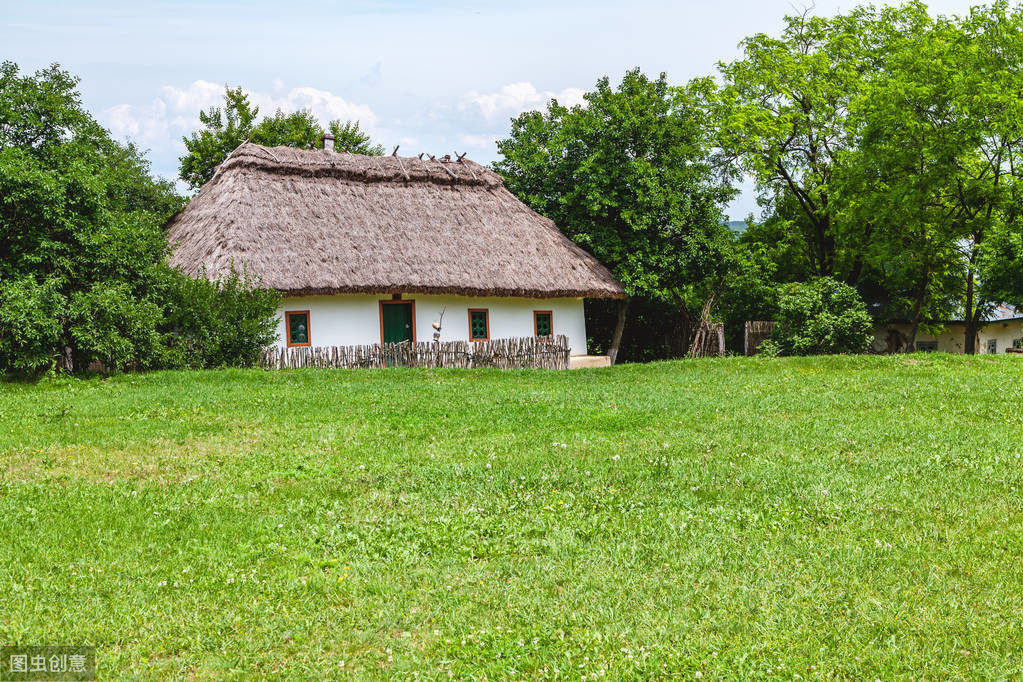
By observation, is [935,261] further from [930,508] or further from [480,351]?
[930,508]

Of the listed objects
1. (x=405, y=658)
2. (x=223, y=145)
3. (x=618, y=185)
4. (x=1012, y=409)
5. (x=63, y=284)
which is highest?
(x=223, y=145)

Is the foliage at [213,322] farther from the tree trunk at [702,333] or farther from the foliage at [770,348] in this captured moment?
the tree trunk at [702,333]

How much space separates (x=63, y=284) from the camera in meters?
16.6

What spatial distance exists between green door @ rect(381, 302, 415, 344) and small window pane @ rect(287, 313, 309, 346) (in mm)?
2229

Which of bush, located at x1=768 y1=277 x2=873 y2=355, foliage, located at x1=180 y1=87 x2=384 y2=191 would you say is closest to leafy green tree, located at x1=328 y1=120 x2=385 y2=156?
foliage, located at x1=180 y1=87 x2=384 y2=191

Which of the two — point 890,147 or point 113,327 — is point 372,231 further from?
point 890,147

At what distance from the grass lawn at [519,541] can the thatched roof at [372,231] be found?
9.55 m

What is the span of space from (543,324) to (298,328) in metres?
7.90

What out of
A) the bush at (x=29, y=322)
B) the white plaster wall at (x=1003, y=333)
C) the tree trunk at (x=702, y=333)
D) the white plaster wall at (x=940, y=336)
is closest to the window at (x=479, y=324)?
the tree trunk at (x=702, y=333)

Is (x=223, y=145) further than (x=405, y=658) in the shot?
Yes

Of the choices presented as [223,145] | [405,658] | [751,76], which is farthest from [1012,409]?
[223,145]

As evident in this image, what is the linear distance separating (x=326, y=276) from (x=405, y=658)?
17506 mm

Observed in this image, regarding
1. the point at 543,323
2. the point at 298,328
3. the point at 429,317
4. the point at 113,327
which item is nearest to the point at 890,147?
the point at 543,323

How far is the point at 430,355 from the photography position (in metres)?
21.4
